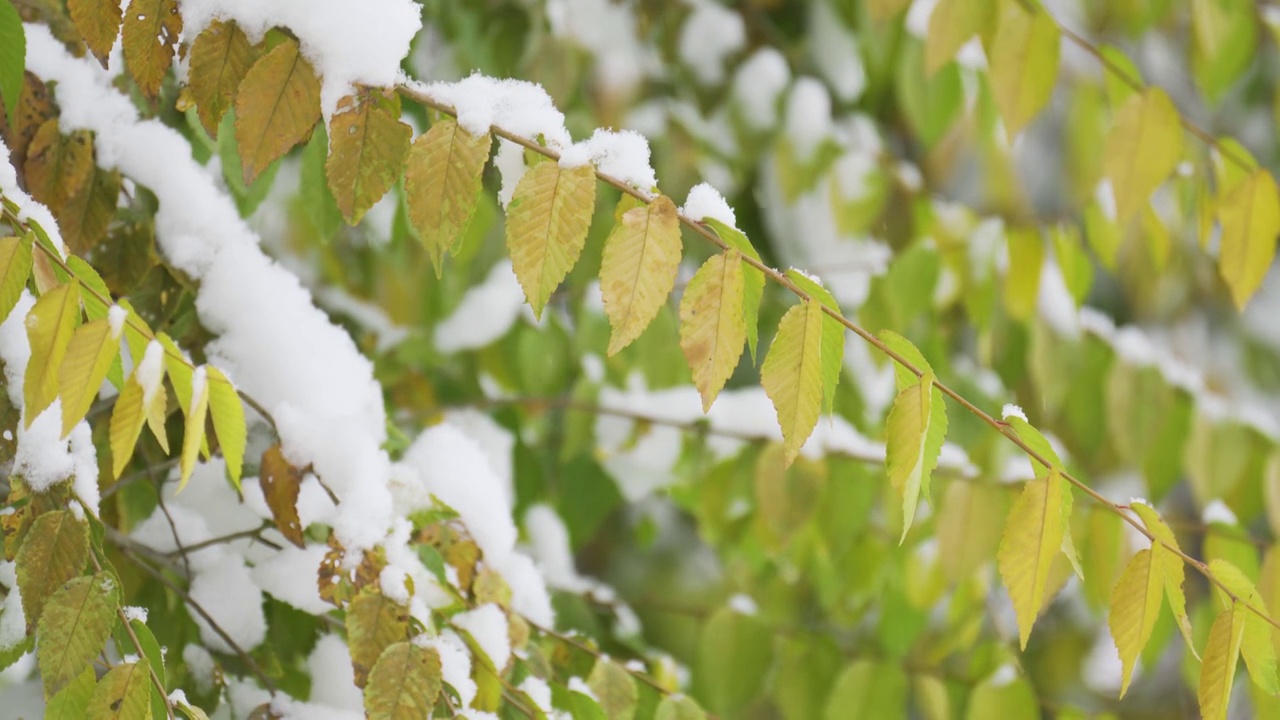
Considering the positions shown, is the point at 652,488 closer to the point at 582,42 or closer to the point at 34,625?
the point at 582,42

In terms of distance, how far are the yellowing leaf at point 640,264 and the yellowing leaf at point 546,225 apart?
0.02 metres

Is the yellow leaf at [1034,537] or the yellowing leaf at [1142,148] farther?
the yellowing leaf at [1142,148]

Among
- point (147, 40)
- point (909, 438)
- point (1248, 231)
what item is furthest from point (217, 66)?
point (1248, 231)

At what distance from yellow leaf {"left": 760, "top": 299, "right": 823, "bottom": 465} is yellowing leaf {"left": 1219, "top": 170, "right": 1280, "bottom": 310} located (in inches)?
20.0

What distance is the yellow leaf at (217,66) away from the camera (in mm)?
595

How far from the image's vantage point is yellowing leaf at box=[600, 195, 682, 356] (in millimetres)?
562

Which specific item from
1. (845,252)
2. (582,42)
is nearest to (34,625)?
(582,42)

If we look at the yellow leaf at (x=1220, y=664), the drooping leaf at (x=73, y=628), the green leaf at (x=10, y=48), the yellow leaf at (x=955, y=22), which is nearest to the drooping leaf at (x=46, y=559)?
the drooping leaf at (x=73, y=628)

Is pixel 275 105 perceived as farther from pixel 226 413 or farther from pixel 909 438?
pixel 909 438

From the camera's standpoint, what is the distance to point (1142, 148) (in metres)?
0.97

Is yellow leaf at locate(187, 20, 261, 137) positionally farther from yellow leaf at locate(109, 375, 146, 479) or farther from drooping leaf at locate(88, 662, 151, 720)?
drooping leaf at locate(88, 662, 151, 720)

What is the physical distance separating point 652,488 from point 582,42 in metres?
0.61

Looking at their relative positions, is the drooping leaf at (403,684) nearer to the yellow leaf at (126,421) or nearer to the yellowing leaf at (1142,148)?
the yellow leaf at (126,421)

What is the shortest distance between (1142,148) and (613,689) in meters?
0.60
